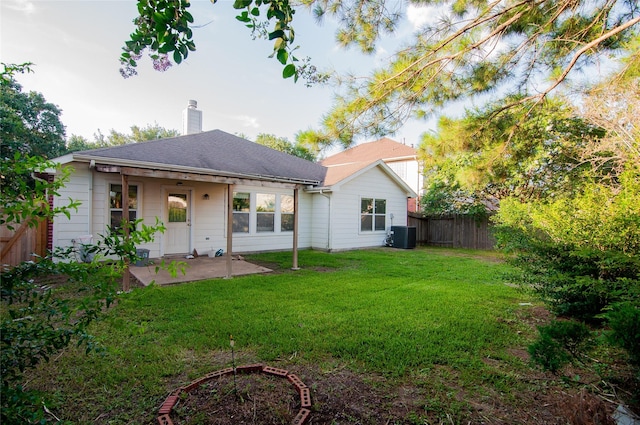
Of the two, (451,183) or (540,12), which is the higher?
(540,12)

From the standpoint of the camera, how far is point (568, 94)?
491 centimetres

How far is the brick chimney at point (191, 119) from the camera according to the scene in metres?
12.5

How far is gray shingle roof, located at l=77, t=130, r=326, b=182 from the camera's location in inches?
314

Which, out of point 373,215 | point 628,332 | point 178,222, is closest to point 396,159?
point 373,215

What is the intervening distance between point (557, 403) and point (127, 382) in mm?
3595

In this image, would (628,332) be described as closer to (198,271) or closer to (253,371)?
(253,371)

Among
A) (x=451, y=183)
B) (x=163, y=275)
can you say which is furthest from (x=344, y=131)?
(x=451, y=183)

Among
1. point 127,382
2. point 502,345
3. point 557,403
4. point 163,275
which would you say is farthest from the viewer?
point 163,275

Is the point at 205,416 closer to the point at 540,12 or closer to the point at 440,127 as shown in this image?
the point at 440,127

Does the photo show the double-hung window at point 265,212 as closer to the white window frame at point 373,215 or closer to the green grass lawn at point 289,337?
the white window frame at point 373,215

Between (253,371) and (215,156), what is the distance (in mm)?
8236

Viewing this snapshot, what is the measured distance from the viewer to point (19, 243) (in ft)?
21.9

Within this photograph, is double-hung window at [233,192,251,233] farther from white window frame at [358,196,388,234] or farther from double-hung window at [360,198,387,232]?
double-hung window at [360,198,387,232]

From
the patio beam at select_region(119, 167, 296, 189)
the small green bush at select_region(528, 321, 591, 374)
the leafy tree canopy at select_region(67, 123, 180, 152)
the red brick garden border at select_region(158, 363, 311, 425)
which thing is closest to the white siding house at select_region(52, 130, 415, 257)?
the patio beam at select_region(119, 167, 296, 189)
